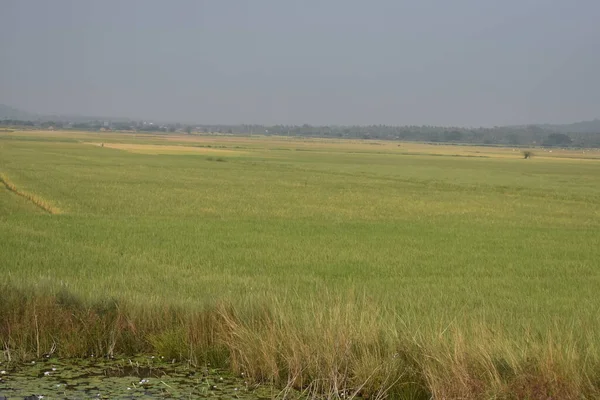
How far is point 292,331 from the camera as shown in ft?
22.1

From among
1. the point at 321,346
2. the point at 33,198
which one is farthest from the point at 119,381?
the point at 33,198

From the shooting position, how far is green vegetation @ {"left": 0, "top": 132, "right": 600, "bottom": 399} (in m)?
6.26

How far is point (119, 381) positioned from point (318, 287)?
14.9ft

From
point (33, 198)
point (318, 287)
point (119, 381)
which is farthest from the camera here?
point (33, 198)

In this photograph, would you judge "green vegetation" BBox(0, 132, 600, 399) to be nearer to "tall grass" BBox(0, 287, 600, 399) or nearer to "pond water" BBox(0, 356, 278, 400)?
"tall grass" BBox(0, 287, 600, 399)

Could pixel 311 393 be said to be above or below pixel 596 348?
below

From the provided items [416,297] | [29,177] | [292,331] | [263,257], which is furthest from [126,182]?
[292,331]

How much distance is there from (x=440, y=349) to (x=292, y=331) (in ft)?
4.31

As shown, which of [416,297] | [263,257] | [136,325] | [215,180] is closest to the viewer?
[136,325]

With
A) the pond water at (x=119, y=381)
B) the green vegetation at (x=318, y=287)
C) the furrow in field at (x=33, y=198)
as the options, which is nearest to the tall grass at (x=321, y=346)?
the green vegetation at (x=318, y=287)

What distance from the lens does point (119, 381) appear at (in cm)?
643

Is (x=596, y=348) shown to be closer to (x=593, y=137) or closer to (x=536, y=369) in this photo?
(x=536, y=369)

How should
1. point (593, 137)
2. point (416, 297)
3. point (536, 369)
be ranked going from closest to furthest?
1. point (536, 369)
2. point (416, 297)
3. point (593, 137)

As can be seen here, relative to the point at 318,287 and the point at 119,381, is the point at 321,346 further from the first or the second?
the point at 318,287
